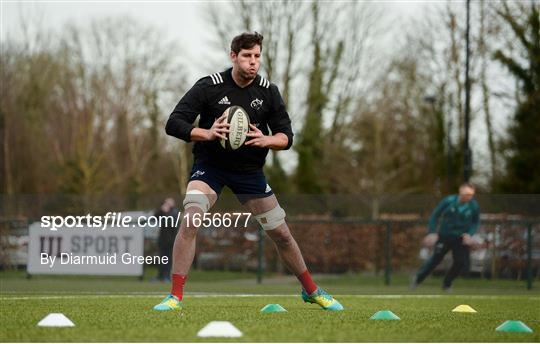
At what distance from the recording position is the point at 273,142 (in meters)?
9.12

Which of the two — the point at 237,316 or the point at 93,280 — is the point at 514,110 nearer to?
the point at 93,280

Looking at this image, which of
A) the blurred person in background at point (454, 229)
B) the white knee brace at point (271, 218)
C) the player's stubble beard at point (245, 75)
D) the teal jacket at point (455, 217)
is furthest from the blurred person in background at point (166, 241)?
the player's stubble beard at point (245, 75)

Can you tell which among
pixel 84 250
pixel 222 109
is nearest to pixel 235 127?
pixel 222 109

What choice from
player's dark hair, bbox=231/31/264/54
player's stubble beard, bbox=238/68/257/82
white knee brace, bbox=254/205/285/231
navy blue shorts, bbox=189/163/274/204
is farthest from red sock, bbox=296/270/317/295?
player's dark hair, bbox=231/31/264/54

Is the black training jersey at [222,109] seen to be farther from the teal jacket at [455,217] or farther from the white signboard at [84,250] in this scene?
the white signboard at [84,250]

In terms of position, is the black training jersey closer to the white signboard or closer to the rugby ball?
the rugby ball

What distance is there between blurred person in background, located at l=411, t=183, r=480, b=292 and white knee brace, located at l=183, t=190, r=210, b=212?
9324 mm

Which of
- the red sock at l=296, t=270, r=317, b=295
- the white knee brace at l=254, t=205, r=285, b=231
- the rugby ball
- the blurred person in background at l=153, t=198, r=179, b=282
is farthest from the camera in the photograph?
the blurred person in background at l=153, t=198, r=179, b=282

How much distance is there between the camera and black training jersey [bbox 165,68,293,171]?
9.12 m

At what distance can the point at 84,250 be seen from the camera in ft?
65.6

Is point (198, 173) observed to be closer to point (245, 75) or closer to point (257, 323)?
point (245, 75)

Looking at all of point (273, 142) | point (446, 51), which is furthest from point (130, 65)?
point (273, 142)

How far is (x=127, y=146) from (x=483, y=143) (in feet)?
73.8

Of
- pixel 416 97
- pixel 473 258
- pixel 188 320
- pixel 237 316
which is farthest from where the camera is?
pixel 416 97
